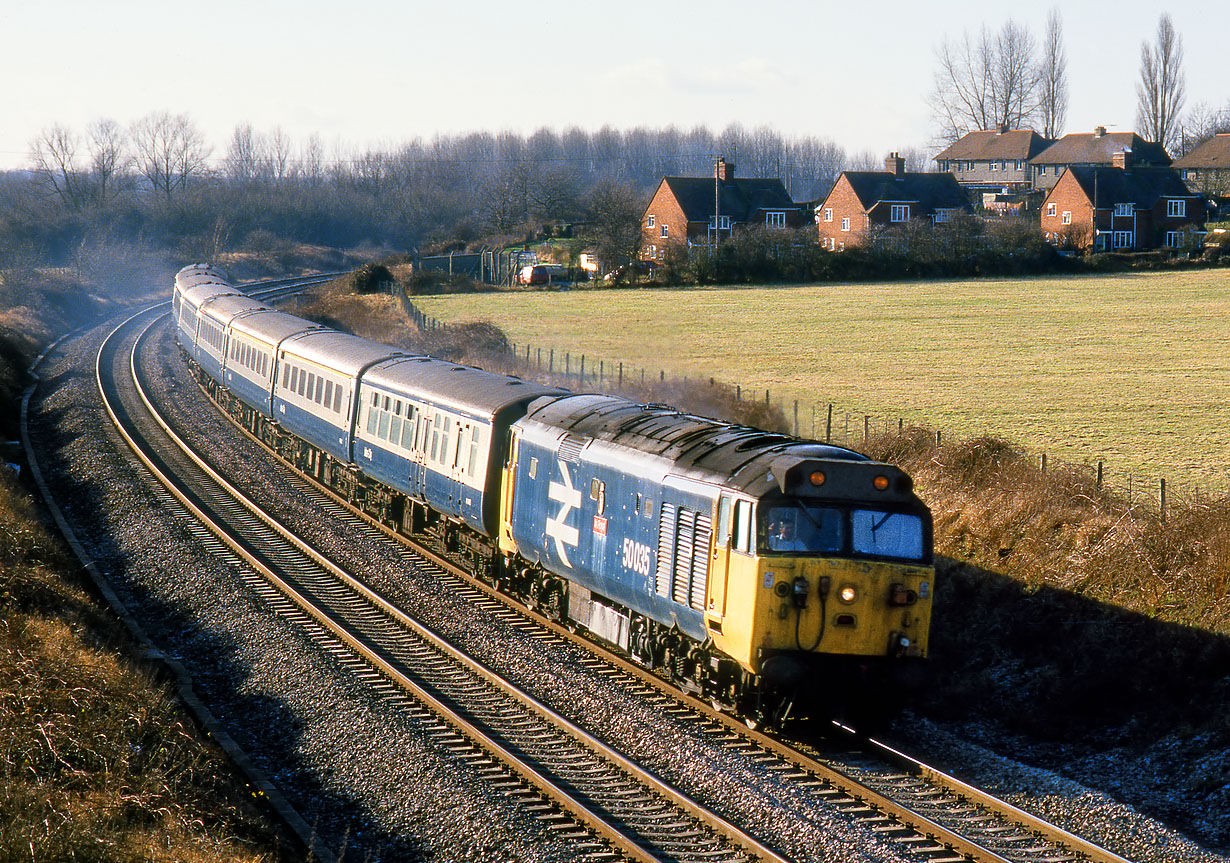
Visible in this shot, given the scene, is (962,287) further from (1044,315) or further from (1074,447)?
(1074,447)

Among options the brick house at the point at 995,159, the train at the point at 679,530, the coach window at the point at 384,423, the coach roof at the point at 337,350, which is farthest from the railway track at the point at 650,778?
the brick house at the point at 995,159

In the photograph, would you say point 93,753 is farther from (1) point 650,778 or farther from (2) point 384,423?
(2) point 384,423

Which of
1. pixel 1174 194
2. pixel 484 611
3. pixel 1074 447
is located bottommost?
pixel 484 611

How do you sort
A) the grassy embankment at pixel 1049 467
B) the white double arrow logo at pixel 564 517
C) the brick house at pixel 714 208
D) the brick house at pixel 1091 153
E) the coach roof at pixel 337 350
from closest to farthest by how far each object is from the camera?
1. the grassy embankment at pixel 1049 467
2. the white double arrow logo at pixel 564 517
3. the coach roof at pixel 337 350
4. the brick house at pixel 714 208
5. the brick house at pixel 1091 153

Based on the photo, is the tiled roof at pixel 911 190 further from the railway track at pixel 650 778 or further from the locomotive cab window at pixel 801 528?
the locomotive cab window at pixel 801 528

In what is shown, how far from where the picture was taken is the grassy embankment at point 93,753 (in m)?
8.89

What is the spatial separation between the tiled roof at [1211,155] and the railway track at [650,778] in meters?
99.7

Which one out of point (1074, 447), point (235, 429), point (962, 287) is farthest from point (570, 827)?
point (962, 287)

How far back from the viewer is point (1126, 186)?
84.8m

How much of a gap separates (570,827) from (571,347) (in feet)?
112

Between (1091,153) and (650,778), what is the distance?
10869cm

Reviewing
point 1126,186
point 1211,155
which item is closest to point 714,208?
point 1126,186

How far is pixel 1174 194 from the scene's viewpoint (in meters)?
85.6


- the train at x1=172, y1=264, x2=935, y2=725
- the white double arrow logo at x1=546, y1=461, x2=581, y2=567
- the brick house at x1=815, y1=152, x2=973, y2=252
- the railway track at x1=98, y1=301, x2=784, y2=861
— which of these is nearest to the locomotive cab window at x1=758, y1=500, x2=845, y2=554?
the train at x1=172, y1=264, x2=935, y2=725
